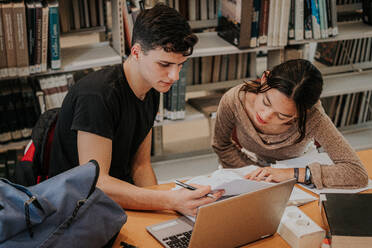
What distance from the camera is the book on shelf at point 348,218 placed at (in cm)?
121

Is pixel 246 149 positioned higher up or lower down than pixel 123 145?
lower down

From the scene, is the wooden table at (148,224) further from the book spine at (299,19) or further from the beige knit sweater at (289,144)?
the book spine at (299,19)

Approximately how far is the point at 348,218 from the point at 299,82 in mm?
501

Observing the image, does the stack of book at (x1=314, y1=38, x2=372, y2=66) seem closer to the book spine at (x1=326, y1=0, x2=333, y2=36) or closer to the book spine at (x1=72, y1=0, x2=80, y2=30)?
the book spine at (x1=326, y1=0, x2=333, y2=36)

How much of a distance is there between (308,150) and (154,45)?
91 cm

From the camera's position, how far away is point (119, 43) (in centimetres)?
258

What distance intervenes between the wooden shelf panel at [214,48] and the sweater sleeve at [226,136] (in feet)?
2.71

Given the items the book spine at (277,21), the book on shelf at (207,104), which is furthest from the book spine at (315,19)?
the book on shelf at (207,104)

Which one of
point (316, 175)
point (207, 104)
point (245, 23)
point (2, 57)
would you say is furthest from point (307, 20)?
point (2, 57)

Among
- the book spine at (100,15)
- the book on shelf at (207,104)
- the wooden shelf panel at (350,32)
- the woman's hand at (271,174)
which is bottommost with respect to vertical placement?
the book on shelf at (207,104)

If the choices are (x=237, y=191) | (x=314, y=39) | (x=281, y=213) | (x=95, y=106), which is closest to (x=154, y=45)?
(x=95, y=106)

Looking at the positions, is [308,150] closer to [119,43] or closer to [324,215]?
[324,215]

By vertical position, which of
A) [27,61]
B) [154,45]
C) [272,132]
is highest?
[154,45]

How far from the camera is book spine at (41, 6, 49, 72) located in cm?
227
